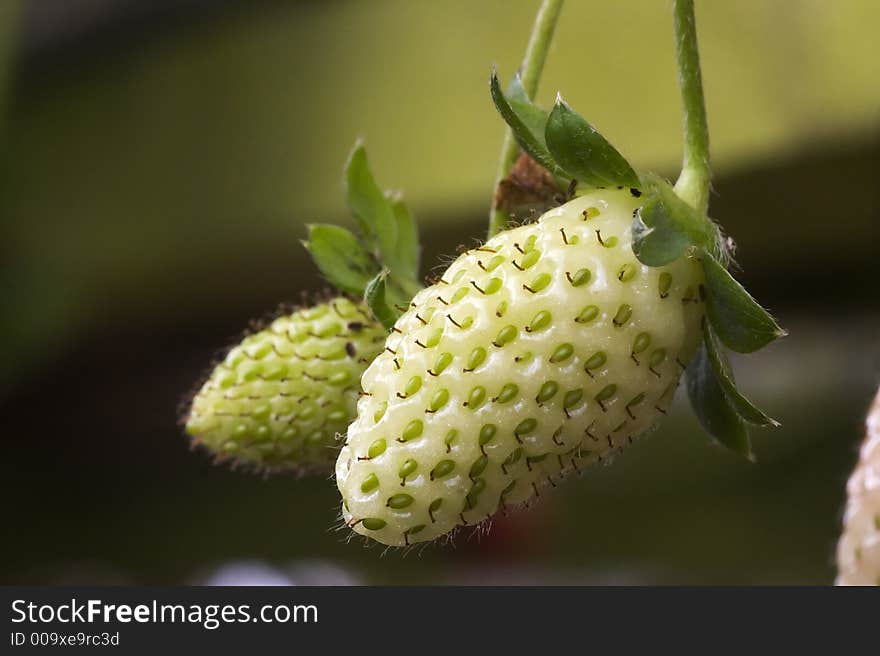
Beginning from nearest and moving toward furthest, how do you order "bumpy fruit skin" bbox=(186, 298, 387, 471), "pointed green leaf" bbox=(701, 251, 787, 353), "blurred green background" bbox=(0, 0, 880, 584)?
"pointed green leaf" bbox=(701, 251, 787, 353) → "bumpy fruit skin" bbox=(186, 298, 387, 471) → "blurred green background" bbox=(0, 0, 880, 584)

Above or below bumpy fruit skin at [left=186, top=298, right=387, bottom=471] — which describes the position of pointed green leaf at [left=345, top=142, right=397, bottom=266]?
above

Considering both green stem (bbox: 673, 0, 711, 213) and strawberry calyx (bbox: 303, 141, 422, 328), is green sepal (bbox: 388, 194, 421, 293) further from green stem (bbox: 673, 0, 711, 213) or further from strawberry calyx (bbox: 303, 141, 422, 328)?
green stem (bbox: 673, 0, 711, 213)

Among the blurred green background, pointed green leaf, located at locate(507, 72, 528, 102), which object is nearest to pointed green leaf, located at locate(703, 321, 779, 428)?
pointed green leaf, located at locate(507, 72, 528, 102)

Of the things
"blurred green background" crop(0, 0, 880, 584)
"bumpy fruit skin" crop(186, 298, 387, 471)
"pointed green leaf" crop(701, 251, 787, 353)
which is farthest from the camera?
"blurred green background" crop(0, 0, 880, 584)

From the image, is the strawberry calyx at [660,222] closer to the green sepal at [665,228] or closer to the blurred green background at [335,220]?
the green sepal at [665,228]

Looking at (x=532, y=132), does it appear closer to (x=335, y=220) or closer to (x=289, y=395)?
(x=289, y=395)

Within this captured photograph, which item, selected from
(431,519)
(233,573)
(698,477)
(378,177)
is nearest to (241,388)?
(431,519)

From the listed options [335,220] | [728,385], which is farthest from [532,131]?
[335,220]

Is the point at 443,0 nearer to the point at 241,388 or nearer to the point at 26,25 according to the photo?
the point at 26,25
